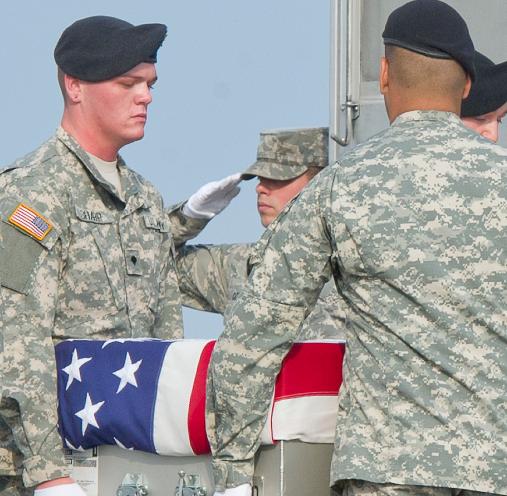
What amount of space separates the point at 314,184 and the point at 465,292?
0.48 m

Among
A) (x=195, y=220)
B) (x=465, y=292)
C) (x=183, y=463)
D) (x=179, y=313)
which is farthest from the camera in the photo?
(x=195, y=220)

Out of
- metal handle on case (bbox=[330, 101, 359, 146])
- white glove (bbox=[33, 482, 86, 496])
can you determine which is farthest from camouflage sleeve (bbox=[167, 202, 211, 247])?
white glove (bbox=[33, 482, 86, 496])

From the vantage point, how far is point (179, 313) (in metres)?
5.03

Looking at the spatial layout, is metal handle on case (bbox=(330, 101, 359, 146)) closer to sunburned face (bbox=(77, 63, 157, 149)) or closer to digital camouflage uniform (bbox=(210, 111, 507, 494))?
sunburned face (bbox=(77, 63, 157, 149))

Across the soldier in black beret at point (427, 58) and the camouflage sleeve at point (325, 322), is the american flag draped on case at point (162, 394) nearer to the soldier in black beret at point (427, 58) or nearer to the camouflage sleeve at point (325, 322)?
the soldier in black beret at point (427, 58)

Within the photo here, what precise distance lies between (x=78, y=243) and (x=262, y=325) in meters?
0.93

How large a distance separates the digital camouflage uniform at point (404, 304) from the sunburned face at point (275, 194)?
90.5 inches

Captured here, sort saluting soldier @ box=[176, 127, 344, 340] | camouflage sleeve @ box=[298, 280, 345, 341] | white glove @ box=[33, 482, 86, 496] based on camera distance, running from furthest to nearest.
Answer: saluting soldier @ box=[176, 127, 344, 340] < camouflage sleeve @ box=[298, 280, 345, 341] < white glove @ box=[33, 482, 86, 496]

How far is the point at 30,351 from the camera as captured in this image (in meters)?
4.18

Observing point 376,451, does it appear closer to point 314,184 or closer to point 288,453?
point 288,453

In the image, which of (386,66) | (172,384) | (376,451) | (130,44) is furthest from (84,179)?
(376,451)

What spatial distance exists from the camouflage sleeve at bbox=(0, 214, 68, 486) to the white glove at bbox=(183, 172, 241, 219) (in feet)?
5.36

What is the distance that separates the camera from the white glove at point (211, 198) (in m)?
5.90

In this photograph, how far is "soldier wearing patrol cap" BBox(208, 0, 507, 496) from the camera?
3.53 meters
